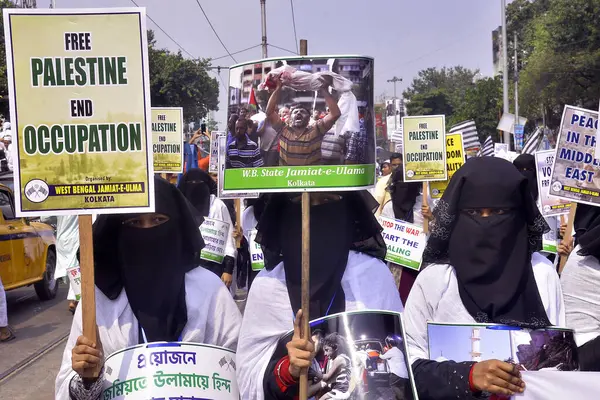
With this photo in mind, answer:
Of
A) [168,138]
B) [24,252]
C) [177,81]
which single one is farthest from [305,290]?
[177,81]

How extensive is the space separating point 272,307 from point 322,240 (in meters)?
0.36

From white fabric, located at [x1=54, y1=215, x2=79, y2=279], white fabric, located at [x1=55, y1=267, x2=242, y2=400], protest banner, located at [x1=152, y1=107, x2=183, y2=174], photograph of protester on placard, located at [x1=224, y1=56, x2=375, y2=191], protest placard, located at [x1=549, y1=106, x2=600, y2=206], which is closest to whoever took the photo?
photograph of protester on placard, located at [x1=224, y1=56, x2=375, y2=191]

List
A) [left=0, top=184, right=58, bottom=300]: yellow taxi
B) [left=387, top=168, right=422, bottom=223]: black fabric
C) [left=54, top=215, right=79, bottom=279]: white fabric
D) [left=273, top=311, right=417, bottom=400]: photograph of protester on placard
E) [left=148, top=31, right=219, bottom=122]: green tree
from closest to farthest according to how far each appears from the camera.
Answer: [left=273, top=311, right=417, bottom=400]: photograph of protester on placard → [left=387, top=168, right=422, bottom=223]: black fabric → [left=0, top=184, right=58, bottom=300]: yellow taxi → [left=54, top=215, right=79, bottom=279]: white fabric → [left=148, top=31, right=219, bottom=122]: green tree

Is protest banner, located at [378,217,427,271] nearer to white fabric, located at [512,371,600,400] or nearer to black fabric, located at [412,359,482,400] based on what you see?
black fabric, located at [412,359,482,400]

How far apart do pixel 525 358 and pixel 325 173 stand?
3.39ft

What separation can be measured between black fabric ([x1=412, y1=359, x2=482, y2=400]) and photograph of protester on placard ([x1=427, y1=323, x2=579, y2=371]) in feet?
0.17

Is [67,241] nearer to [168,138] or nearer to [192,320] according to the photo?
[168,138]

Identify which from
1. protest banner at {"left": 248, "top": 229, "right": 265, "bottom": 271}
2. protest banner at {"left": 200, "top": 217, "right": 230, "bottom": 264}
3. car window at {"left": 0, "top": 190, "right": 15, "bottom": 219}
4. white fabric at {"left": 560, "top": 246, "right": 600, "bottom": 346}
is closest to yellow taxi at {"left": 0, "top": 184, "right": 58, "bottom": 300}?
car window at {"left": 0, "top": 190, "right": 15, "bottom": 219}

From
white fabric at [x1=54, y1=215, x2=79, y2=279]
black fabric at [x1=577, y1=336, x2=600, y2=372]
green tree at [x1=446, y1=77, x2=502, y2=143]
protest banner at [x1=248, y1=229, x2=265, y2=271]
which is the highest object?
green tree at [x1=446, y1=77, x2=502, y2=143]

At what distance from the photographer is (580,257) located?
3918 millimetres

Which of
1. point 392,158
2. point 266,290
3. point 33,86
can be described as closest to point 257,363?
point 266,290

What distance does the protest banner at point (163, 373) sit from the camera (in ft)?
9.95

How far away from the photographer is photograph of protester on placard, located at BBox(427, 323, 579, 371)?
120 inches

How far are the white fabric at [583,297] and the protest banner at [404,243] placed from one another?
10.6 ft
